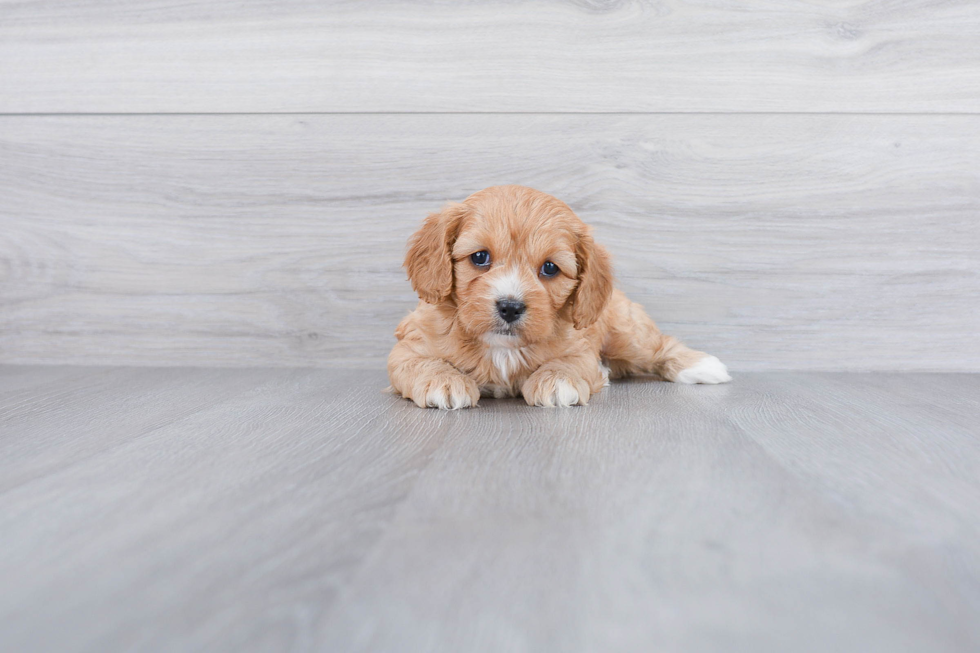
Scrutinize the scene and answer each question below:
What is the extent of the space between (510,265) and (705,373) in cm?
92

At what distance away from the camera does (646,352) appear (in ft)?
7.80

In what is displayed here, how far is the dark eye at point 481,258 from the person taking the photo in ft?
5.98

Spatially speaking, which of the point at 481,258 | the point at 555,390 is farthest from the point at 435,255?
the point at 555,390

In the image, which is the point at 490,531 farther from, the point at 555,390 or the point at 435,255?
the point at 435,255

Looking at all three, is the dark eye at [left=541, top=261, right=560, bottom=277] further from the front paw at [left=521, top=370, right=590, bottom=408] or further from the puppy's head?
the front paw at [left=521, top=370, right=590, bottom=408]

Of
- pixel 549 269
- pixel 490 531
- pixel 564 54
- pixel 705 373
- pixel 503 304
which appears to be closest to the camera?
pixel 490 531

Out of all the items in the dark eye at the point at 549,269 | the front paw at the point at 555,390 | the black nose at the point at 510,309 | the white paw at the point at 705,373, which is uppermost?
the dark eye at the point at 549,269

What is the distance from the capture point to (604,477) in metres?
1.18

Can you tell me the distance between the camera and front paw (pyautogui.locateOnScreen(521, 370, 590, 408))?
1846 millimetres

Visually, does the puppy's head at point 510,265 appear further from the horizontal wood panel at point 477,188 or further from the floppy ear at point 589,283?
the horizontal wood panel at point 477,188

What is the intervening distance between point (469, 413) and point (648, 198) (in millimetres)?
1284

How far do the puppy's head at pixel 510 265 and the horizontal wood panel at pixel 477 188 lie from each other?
2.25 ft

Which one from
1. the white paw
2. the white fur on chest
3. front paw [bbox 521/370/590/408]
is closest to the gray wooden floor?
front paw [bbox 521/370/590/408]

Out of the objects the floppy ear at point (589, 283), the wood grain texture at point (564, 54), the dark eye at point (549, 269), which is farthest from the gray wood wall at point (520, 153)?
the dark eye at point (549, 269)
